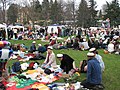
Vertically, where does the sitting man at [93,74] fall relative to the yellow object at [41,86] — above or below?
above

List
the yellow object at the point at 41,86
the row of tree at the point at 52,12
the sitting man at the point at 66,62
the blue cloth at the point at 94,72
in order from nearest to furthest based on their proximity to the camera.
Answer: the blue cloth at the point at 94,72 < the yellow object at the point at 41,86 < the sitting man at the point at 66,62 < the row of tree at the point at 52,12

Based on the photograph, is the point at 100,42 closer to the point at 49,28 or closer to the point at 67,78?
the point at 67,78

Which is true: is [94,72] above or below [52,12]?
below

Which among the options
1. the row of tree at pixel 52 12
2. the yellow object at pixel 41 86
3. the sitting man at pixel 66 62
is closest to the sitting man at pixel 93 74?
the yellow object at pixel 41 86

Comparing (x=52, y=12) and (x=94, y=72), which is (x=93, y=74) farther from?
(x=52, y=12)

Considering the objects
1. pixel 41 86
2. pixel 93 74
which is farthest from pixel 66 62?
pixel 93 74

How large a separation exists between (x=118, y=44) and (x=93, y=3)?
4636cm

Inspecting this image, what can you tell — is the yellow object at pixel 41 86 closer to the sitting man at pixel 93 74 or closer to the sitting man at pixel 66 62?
the sitting man at pixel 93 74

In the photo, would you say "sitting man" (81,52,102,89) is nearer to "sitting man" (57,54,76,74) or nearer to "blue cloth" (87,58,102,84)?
"blue cloth" (87,58,102,84)

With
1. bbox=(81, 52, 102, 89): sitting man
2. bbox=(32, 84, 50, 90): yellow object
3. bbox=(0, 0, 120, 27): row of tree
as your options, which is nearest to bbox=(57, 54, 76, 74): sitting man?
bbox=(32, 84, 50, 90): yellow object

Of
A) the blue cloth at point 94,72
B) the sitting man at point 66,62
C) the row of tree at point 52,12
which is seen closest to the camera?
the blue cloth at point 94,72

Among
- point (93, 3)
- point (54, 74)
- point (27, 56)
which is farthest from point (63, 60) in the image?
point (93, 3)

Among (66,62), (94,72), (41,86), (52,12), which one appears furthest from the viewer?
(52,12)

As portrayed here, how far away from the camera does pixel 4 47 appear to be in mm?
8094
